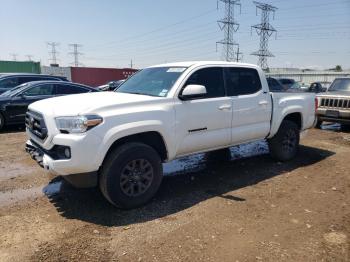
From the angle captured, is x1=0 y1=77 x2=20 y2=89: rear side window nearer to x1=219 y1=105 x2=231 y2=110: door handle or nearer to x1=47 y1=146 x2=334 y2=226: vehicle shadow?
x1=47 y1=146 x2=334 y2=226: vehicle shadow

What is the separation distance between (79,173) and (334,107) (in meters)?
9.40

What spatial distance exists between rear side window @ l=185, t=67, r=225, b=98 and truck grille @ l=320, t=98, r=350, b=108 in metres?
6.81

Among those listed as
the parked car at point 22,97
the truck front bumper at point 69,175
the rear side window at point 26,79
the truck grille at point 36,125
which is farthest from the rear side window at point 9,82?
the truck front bumper at point 69,175

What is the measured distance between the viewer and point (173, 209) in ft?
15.1

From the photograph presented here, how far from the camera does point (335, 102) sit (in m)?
11.1

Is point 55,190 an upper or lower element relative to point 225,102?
lower

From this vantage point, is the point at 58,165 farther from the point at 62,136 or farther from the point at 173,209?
the point at 173,209

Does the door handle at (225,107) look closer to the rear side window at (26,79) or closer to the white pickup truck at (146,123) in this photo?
the white pickup truck at (146,123)

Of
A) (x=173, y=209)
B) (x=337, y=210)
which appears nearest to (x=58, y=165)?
(x=173, y=209)

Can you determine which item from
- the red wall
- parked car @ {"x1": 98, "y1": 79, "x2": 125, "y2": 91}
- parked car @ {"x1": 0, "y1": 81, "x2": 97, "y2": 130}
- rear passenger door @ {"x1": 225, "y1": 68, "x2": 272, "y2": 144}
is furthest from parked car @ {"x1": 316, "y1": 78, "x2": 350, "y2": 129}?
the red wall

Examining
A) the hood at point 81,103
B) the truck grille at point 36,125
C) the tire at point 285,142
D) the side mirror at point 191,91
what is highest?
the side mirror at point 191,91

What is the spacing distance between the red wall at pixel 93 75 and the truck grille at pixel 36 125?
3291cm

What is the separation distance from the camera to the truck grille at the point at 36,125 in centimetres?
438

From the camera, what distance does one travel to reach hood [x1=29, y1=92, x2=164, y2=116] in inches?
165
